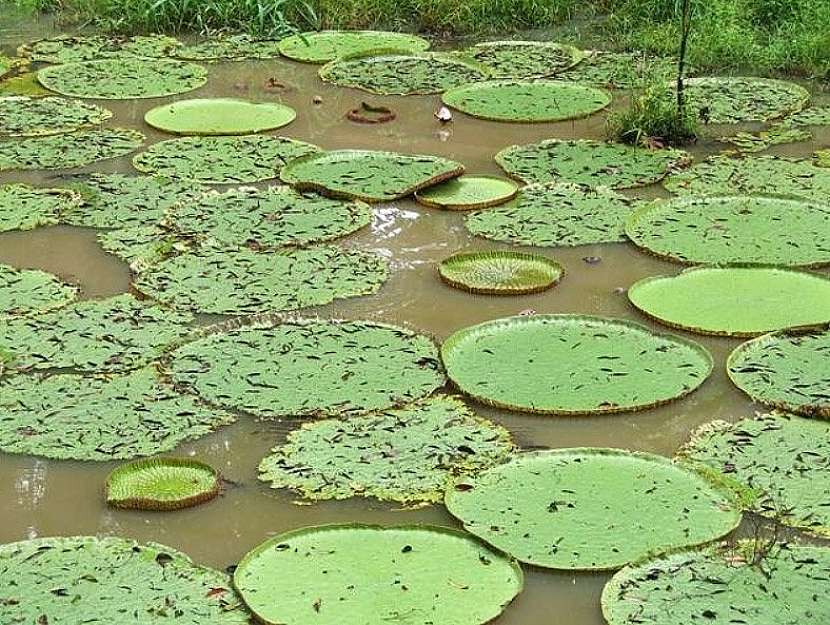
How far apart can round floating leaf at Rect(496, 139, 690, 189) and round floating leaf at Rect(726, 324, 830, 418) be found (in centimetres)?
156

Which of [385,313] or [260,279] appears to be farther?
[260,279]

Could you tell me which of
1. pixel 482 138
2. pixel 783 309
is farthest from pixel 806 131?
pixel 783 309

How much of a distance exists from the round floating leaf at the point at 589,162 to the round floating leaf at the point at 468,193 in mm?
133

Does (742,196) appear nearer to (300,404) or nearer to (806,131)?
(806,131)

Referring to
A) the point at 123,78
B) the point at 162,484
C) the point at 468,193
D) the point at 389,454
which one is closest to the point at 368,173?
the point at 468,193

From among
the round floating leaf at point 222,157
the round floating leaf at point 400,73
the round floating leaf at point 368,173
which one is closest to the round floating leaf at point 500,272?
the round floating leaf at point 368,173

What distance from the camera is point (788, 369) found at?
4.17 meters

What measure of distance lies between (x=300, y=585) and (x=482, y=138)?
354cm

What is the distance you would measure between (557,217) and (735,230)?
66 centimetres

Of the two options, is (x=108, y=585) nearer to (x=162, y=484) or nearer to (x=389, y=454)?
(x=162, y=484)

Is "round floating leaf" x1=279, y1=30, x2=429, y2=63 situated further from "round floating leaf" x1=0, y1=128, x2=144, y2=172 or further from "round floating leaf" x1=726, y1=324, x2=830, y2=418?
"round floating leaf" x1=726, y1=324, x2=830, y2=418

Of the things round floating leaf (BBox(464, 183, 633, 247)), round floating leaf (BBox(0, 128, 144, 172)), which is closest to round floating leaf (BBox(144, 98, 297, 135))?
round floating leaf (BBox(0, 128, 144, 172))

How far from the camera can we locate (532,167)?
5.92 meters

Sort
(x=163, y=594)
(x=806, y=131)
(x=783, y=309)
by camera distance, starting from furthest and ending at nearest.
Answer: (x=806, y=131) → (x=783, y=309) → (x=163, y=594)
